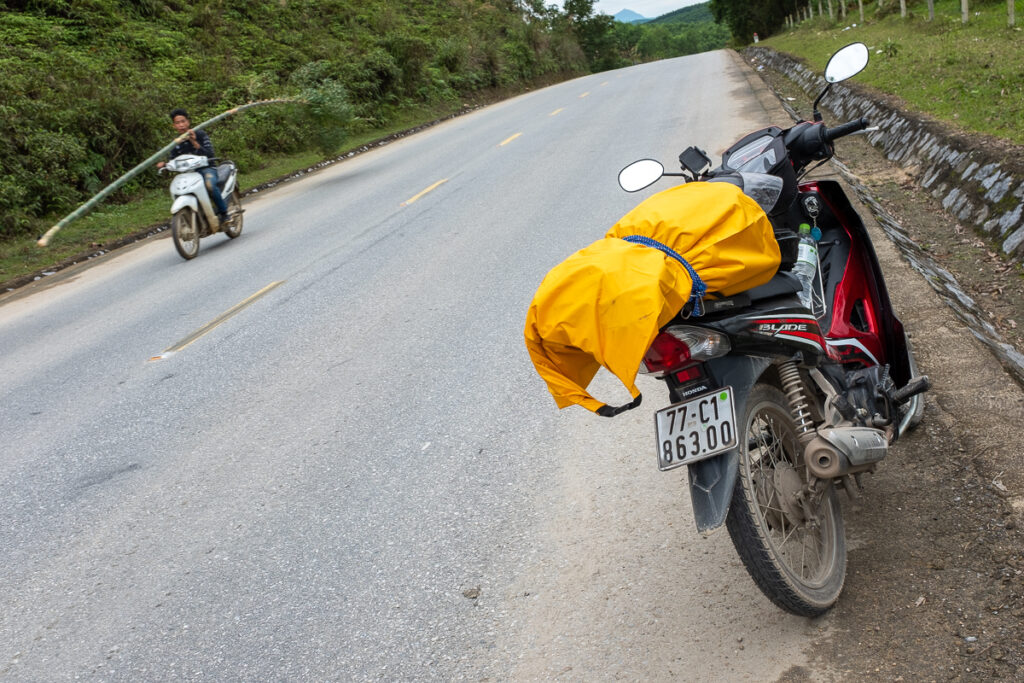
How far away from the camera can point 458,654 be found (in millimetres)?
3227

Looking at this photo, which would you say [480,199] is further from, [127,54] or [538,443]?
[127,54]

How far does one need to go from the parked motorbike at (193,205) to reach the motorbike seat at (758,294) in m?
9.94

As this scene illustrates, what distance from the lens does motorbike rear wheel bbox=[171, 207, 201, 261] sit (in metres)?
11.6

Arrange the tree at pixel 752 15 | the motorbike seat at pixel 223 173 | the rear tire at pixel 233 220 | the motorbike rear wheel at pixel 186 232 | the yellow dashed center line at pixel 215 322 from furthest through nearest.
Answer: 1. the tree at pixel 752 15
2. the rear tire at pixel 233 220
3. the motorbike seat at pixel 223 173
4. the motorbike rear wheel at pixel 186 232
5. the yellow dashed center line at pixel 215 322

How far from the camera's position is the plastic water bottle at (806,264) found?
11.1ft

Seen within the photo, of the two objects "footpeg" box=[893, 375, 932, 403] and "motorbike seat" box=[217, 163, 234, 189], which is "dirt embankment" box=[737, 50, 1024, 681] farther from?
"motorbike seat" box=[217, 163, 234, 189]

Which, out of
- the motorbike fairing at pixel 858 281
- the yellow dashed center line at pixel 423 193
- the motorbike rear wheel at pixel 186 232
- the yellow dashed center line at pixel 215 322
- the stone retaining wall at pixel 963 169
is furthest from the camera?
the yellow dashed center line at pixel 423 193

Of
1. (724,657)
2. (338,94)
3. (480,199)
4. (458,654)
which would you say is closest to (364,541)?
(458,654)

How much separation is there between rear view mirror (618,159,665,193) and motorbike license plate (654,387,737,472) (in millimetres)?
1259

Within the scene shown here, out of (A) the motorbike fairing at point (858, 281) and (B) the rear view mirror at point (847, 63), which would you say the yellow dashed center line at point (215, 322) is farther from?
(B) the rear view mirror at point (847, 63)

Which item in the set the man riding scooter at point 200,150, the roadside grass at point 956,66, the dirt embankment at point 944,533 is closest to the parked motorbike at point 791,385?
the dirt embankment at point 944,533

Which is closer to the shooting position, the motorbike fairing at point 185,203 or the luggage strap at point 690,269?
the luggage strap at point 690,269

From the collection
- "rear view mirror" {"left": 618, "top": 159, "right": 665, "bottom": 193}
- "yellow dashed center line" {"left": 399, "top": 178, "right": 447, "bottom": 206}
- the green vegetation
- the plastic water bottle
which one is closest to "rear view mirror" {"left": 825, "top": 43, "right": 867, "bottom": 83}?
the plastic water bottle

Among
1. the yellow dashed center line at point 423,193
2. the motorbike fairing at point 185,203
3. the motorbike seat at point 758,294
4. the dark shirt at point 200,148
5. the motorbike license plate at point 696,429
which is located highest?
the dark shirt at point 200,148
